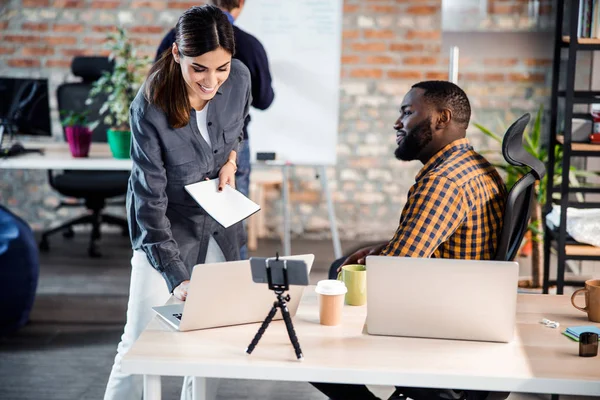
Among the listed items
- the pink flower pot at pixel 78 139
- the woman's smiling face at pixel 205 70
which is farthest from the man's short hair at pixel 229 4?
the woman's smiling face at pixel 205 70

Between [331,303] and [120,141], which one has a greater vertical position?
[120,141]

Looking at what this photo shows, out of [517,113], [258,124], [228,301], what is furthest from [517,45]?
[228,301]

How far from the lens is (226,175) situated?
2131 mm

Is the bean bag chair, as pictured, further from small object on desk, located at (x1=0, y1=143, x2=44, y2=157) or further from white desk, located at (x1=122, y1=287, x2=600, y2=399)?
white desk, located at (x1=122, y1=287, x2=600, y2=399)

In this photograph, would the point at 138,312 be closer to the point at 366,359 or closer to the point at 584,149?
the point at 366,359

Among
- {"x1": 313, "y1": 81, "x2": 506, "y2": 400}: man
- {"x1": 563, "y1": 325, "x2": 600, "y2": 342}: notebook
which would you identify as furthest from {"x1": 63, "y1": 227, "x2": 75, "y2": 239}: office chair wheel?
{"x1": 563, "y1": 325, "x2": 600, "y2": 342}: notebook

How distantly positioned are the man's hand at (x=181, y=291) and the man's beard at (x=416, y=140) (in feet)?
2.09

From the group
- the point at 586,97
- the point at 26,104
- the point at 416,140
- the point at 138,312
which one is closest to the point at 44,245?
the point at 26,104

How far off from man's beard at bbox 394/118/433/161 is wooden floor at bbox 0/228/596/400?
3.63ft

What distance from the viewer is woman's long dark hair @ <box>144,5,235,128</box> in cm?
194

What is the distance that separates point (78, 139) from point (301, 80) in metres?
1.36

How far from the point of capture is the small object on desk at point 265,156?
4.09m

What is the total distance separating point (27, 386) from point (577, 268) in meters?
3.15

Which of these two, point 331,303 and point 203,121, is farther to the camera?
point 203,121
